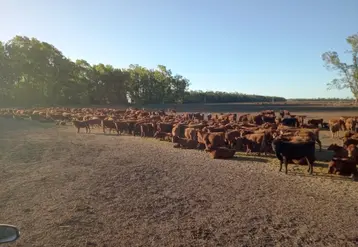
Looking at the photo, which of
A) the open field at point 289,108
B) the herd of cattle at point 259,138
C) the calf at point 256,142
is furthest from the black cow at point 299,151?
the open field at point 289,108

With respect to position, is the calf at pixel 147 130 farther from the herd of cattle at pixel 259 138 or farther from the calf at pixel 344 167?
the calf at pixel 344 167

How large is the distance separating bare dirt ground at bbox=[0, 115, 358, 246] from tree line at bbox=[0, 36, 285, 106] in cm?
5550

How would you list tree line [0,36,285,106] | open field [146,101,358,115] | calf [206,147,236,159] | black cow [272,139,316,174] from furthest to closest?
tree line [0,36,285,106], open field [146,101,358,115], calf [206,147,236,159], black cow [272,139,316,174]

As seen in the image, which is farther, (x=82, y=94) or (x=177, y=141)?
(x=82, y=94)

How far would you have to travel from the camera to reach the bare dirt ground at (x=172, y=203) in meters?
6.31

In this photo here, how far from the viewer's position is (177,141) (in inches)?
703

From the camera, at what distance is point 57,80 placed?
65.1m

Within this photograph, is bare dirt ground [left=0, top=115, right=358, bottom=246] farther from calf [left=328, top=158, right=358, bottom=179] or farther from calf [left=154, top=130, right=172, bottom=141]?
calf [left=154, top=130, right=172, bottom=141]

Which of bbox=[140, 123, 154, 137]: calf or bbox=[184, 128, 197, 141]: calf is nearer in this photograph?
bbox=[184, 128, 197, 141]: calf

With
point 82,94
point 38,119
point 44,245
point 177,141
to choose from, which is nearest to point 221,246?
point 44,245

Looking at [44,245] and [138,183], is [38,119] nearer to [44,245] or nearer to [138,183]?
[138,183]

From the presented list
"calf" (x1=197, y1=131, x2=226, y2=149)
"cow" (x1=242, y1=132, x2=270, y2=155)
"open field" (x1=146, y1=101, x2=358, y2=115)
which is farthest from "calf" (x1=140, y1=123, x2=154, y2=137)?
"open field" (x1=146, y1=101, x2=358, y2=115)

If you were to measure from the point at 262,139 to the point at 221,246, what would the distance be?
32.4 feet

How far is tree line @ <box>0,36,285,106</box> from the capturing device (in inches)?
2514
